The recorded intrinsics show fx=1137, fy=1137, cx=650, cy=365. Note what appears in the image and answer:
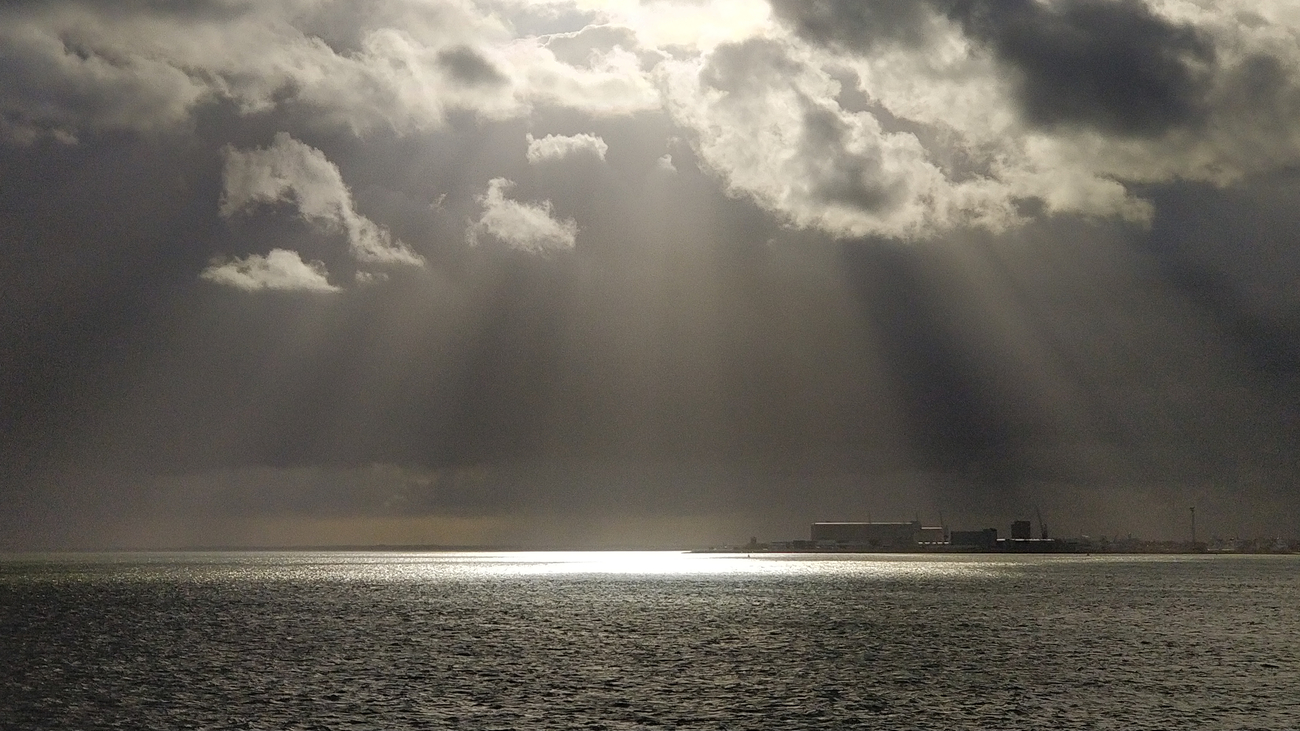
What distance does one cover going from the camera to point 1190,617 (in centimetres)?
13225

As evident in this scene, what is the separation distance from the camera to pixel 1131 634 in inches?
4250

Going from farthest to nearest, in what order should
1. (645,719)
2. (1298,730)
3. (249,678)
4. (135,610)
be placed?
(135,610)
(249,678)
(645,719)
(1298,730)

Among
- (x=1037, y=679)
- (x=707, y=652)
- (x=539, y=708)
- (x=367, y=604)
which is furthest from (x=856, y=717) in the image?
(x=367, y=604)

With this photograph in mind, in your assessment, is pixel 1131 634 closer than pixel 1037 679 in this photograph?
No

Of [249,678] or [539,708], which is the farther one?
[249,678]

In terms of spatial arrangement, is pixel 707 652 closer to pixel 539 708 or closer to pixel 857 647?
pixel 857 647

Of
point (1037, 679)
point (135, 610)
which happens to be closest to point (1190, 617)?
point (1037, 679)

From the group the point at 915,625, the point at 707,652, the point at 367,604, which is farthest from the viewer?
the point at 367,604

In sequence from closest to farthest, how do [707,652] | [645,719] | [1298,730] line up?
[1298,730] → [645,719] → [707,652]

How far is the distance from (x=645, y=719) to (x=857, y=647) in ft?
Result: 145

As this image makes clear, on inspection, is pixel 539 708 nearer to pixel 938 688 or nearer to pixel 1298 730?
pixel 938 688

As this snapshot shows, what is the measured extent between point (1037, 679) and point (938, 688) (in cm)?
863

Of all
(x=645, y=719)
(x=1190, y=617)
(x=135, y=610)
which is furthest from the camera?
(x=135, y=610)

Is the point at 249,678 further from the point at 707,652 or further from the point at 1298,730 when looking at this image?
the point at 1298,730
